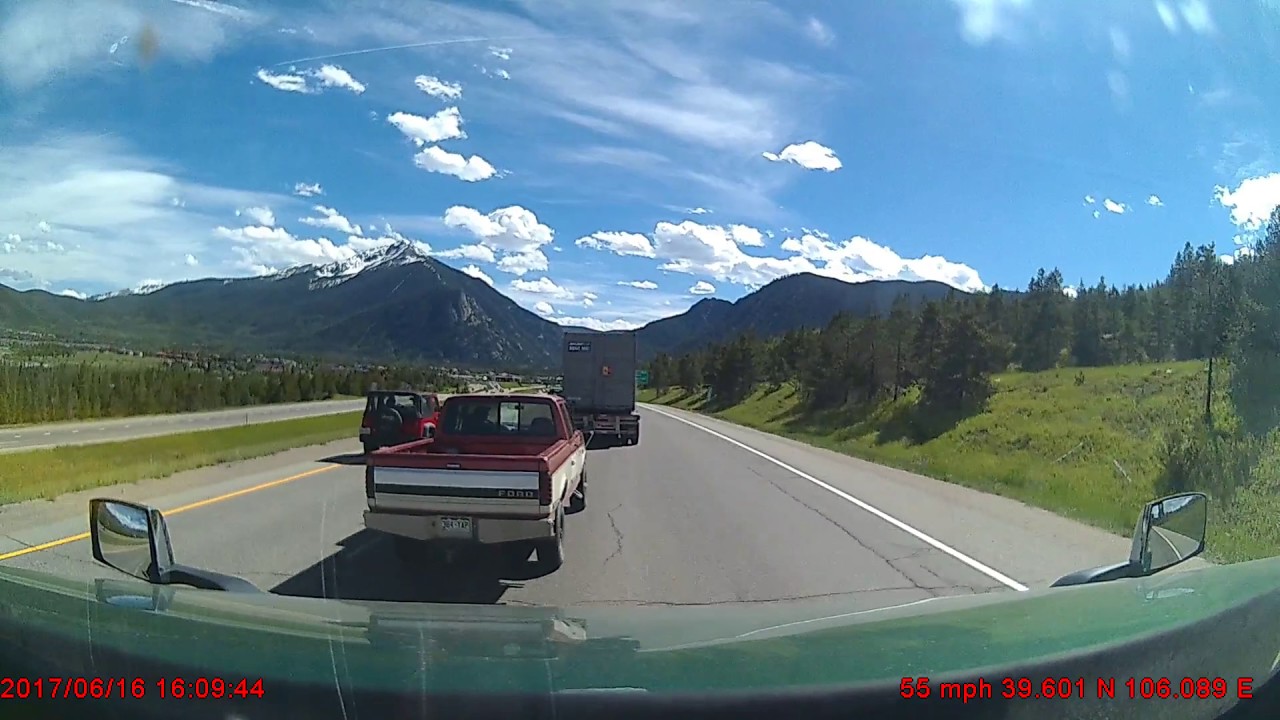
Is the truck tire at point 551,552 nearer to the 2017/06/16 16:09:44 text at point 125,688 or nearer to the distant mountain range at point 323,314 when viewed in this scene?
the 2017/06/16 16:09:44 text at point 125,688

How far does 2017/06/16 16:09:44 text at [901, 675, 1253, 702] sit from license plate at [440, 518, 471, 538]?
5454 millimetres

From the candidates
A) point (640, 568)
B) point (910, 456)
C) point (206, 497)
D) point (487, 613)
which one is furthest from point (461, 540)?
point (910, 456)

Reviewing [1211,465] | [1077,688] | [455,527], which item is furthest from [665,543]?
[1211,465]

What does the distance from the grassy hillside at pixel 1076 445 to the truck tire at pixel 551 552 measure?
732 centimetres

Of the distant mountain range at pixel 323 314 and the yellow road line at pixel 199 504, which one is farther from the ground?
the distant mountain range at pixel 323 314

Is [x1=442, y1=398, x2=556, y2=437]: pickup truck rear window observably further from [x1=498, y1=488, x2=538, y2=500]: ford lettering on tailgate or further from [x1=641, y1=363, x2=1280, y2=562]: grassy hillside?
[x1=641, y1=363, x2=1280, y2=562]: grassy hillside

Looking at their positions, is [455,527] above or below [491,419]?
below

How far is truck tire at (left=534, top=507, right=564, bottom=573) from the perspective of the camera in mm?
8977

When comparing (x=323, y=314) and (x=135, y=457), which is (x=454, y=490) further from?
(x=323, y=314)

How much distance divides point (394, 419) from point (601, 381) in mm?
11321

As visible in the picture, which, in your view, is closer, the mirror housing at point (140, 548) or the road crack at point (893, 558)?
the mirror housing at point (140, 548)

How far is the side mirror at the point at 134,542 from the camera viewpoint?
440 cm

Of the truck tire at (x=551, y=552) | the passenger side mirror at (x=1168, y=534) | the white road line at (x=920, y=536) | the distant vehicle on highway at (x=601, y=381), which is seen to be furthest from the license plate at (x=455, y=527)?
the distant vehicle on highway at (x=601, y=381)

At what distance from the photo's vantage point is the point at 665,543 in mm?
11141
